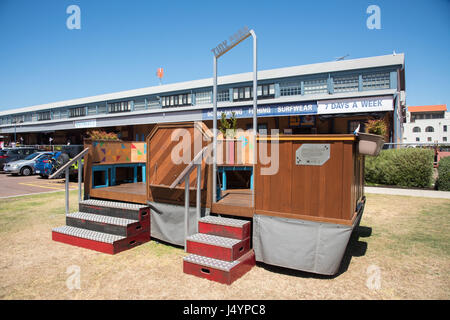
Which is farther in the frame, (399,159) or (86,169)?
(399,159)

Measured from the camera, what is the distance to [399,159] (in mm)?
13008

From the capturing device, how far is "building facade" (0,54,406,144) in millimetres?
14922

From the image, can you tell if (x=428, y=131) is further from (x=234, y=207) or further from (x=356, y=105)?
(x=234, y=207)

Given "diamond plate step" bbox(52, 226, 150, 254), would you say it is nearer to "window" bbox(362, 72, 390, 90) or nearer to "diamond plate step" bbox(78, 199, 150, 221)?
"diamond plate step" bbox(78, 199, 150, 221)

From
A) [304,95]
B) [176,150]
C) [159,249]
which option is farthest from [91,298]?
[304,95]

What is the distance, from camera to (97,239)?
495cm

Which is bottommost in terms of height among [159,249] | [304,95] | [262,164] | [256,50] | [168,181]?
[159,249]

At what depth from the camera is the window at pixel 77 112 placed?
3344cm

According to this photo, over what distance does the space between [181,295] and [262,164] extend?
6.70 ft

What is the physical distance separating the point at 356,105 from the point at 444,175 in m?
4.77

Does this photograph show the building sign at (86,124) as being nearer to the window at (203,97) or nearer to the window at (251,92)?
the window at (203,97)

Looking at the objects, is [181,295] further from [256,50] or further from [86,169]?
[86,169]

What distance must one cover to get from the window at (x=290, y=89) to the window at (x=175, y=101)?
7894mm
